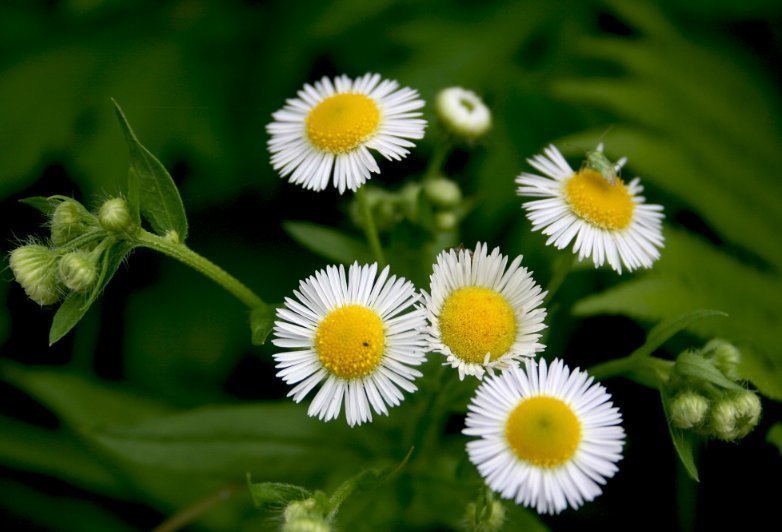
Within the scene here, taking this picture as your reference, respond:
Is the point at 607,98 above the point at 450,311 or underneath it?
above

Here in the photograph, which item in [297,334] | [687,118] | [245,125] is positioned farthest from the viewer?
[245,125]

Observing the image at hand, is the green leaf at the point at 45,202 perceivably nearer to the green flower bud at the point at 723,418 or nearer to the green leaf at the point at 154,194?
the green leaf at the point at 154,194

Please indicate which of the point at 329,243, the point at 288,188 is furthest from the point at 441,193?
the point at 288,188

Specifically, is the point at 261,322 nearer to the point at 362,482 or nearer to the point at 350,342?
the point at 350,342

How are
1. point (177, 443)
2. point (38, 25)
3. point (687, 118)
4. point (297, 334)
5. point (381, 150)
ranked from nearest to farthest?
point (297, 334)
point (381, 150)
point (177, 443)
point (687, 118)
point (38, 25)

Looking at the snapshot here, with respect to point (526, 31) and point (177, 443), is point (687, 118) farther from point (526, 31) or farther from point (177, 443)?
point (177, 443)

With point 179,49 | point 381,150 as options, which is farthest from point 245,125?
point 381,150
